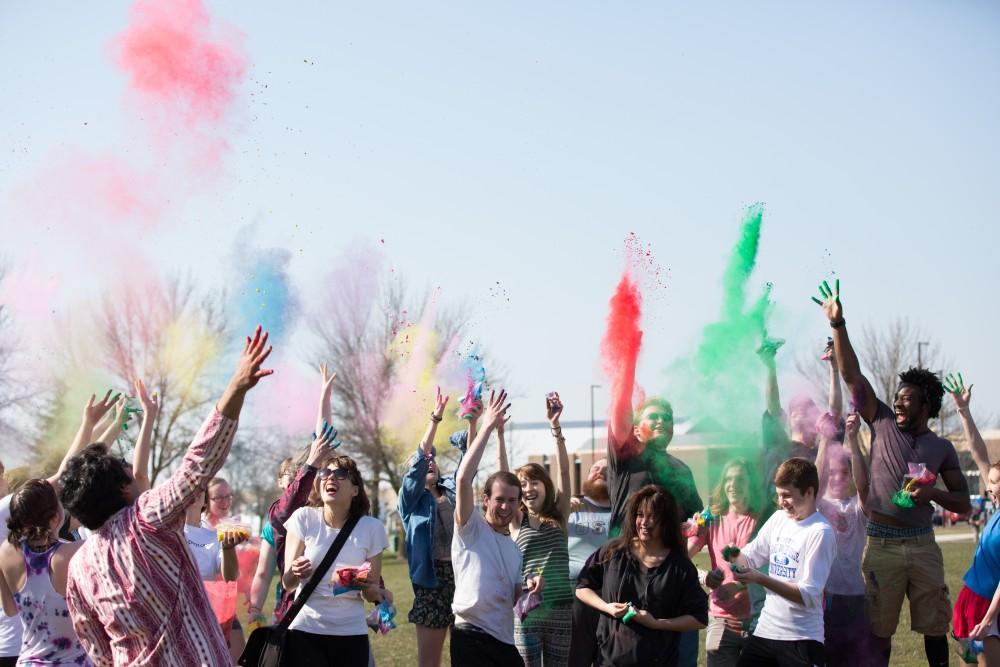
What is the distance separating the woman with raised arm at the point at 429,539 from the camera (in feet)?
22.4

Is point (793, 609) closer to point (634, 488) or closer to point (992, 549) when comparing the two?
point (634, 488)

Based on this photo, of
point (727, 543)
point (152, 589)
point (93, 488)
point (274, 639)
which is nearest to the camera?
point (152, 589)

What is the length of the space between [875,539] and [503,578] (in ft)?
8.78

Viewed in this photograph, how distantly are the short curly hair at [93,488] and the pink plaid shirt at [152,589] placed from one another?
0.37 ft

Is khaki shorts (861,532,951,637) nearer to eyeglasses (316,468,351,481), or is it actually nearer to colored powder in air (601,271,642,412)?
colored powder in air (601,271,642,412)

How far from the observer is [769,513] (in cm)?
719

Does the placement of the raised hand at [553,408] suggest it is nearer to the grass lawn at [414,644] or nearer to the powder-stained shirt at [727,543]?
the powder-stained shirt at [727,543]

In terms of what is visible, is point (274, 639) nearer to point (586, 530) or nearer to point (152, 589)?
point (152, 589)

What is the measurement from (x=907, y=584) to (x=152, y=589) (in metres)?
5.12

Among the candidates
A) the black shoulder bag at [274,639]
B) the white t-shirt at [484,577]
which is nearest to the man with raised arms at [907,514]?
the white t-shirt at [484,577]

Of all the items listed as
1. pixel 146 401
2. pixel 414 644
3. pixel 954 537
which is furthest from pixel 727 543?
pixel 954 537

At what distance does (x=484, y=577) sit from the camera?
6340mm

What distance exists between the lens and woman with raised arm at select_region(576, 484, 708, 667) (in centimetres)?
549

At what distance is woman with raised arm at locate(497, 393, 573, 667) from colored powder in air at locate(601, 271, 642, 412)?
500 mm
